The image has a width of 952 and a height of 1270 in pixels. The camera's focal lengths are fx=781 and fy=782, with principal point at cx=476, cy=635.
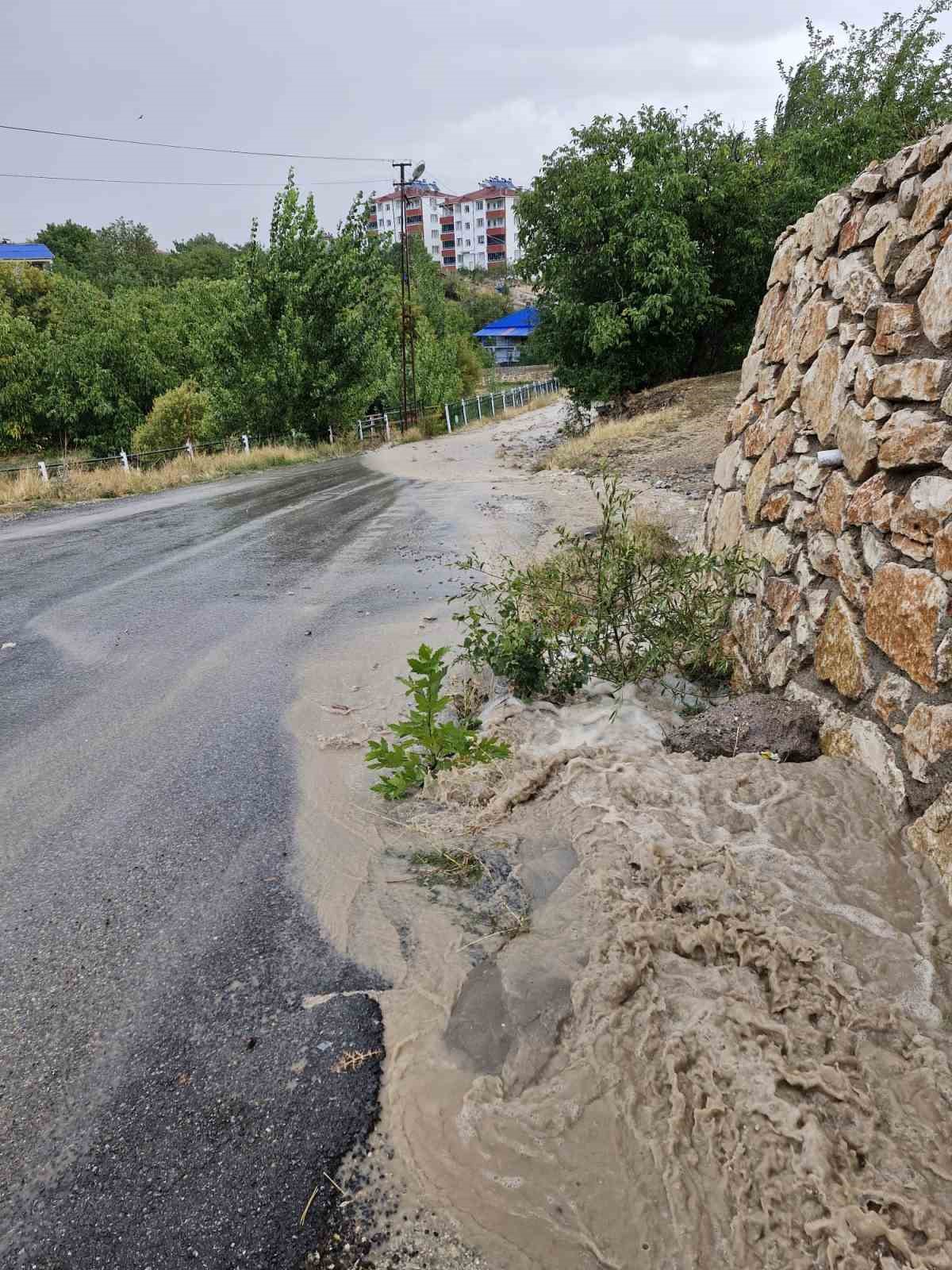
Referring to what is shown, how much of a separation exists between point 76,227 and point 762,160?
76.1 meters

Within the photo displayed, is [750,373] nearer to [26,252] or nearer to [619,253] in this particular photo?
[619,253]

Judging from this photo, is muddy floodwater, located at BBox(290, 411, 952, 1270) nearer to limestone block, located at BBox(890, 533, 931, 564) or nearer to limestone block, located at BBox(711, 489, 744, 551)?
limestone block, located at BBox(890, 533, 931, 564)

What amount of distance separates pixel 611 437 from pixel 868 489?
14361mm

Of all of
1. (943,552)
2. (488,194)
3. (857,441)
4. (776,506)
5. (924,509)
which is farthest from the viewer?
(488,194)

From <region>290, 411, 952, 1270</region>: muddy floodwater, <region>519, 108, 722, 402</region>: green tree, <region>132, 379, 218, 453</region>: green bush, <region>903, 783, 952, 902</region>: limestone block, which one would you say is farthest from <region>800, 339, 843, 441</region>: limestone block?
<region>132, 379, 218, 453</region>: green bush

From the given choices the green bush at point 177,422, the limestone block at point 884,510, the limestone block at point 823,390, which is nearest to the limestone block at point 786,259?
the limestone block at point 823,390

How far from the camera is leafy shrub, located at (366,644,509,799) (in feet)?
13.2

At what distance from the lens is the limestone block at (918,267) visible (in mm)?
3209

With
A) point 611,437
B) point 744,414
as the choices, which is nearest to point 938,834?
point 744,414

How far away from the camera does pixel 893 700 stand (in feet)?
10.8

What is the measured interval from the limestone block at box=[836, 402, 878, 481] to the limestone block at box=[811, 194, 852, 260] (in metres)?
1.03

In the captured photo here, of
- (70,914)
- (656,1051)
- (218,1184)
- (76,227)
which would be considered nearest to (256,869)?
(70,914)

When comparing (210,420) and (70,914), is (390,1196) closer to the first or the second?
(70,914)

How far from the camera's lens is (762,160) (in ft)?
69.3
